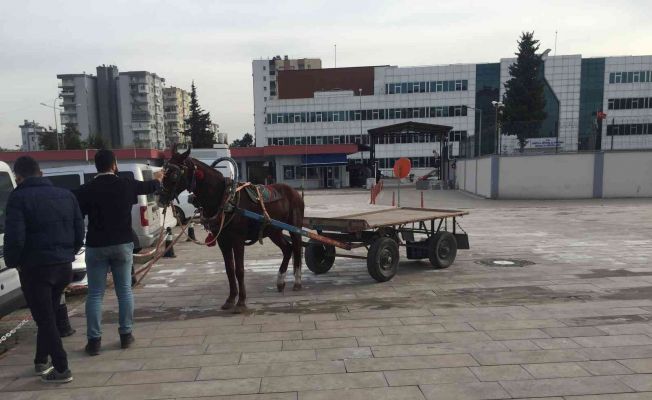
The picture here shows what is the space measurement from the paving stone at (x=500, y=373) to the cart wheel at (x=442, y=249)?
408cm

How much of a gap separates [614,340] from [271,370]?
3.62m

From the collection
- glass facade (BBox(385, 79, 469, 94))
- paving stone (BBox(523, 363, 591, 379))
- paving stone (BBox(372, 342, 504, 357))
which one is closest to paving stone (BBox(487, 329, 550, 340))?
paving stone (BBox(372, 342, 504, 357))

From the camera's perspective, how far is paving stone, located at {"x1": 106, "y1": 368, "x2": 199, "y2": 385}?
4.05 meters

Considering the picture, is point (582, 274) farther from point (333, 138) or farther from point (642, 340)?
point (333, 138)

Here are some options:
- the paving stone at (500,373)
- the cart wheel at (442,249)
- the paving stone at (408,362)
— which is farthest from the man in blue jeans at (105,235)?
the cart wheel at (442,249)

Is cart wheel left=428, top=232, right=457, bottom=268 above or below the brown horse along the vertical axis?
below

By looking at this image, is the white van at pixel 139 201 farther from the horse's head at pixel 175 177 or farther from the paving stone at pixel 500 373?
the paving stone at pixel 500 373

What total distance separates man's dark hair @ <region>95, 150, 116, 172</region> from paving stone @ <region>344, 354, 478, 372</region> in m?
3.11

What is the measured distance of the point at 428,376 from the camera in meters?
4.00

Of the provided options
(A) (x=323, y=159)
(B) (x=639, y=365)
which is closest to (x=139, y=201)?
(B) (x=639, y=365)

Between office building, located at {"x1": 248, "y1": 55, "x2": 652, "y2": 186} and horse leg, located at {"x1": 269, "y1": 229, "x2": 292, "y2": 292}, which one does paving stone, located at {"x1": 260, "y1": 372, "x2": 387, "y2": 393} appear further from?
office building, located at {"x1": 248, "y1": 55, "x2": 652, "y2": 186}

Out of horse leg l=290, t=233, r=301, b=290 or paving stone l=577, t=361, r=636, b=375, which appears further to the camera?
horse leg l=290, t=233, r=301, b=290

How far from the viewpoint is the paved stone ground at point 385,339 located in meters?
3.84

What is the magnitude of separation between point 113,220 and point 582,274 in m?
7.47
